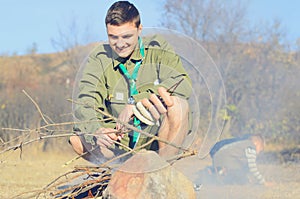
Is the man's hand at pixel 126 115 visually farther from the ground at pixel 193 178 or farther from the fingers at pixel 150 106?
the ground at pixel 193 178

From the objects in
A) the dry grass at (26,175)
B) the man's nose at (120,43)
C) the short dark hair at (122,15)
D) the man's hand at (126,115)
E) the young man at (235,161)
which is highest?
the short dark hair at (122,15)

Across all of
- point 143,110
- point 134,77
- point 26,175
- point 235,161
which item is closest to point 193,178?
point 134,77

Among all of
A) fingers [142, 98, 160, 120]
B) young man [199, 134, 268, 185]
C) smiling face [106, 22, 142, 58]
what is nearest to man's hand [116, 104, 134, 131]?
fingers [142, 98, 160, 120]

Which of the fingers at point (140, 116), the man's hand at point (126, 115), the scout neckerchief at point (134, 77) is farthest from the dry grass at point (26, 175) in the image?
the fingers at point (140, 116)

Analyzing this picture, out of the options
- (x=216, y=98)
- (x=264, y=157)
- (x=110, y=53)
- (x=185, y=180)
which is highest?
(x=110, y=53)

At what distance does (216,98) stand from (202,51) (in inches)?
12.1

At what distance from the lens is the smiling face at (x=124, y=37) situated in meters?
3.38

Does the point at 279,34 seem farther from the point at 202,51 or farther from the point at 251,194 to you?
the point at 202,51

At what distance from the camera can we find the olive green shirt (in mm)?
3287

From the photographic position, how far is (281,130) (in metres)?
12.2

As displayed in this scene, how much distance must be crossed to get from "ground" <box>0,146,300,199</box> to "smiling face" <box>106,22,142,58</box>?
827 millimetres

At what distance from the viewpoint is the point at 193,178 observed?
175 inches

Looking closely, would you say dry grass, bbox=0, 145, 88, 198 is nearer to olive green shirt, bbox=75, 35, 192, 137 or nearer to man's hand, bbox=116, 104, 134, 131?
olive green shirt, bbox=75, 35, 192, 137

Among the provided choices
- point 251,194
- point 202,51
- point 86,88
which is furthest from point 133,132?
point 251,194
